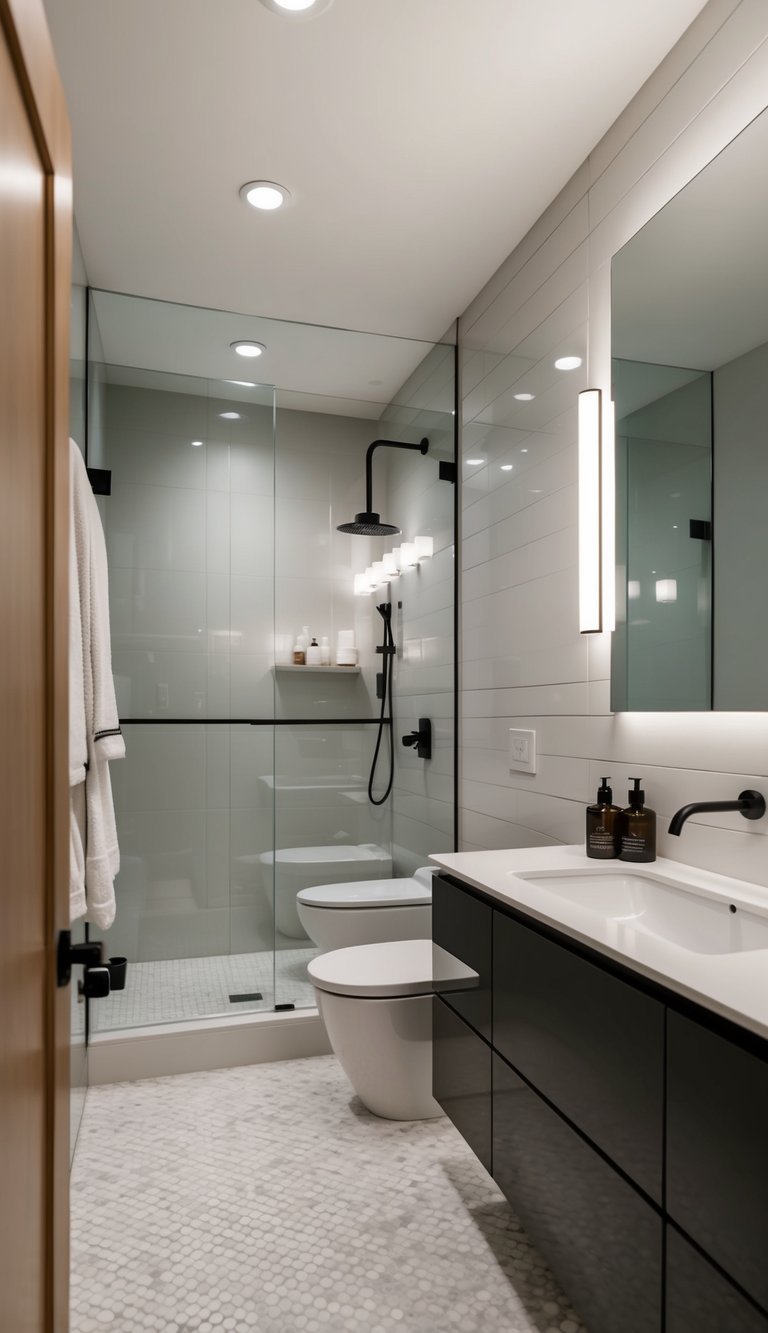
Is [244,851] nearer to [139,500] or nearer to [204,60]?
[139,500]

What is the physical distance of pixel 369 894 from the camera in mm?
2725

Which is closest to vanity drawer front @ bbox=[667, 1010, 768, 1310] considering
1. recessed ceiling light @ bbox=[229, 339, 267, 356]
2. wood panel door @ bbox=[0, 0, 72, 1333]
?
wood panel door @ bbox=[0, 0, 72, 1333]

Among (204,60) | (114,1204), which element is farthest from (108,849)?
(204,60)

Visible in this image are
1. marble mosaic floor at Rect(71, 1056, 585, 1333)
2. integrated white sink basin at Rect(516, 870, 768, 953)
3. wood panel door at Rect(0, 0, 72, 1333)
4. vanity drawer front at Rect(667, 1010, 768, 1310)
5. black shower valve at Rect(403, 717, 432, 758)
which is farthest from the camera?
black shower valve at Rect(403, 717, 432, 758)

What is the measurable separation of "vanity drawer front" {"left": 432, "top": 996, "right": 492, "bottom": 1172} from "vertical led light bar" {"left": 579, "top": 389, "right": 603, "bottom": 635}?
0.94 meters

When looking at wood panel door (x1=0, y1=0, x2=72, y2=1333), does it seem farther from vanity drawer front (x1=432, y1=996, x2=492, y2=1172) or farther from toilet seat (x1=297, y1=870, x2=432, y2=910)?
toilet seat (x1=297, y1=870, x2=432, y2=910)

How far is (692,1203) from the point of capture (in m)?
0.95

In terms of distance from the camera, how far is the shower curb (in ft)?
8.16

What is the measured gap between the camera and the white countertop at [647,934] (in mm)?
914

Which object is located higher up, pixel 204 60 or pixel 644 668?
pixel 204 60

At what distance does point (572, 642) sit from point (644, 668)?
1.09ft

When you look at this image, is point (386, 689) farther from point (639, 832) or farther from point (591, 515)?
point (639, 832)

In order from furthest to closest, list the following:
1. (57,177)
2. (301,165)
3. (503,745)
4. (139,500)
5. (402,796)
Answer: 1. (402,796)
2. (139,500)
3. (503,745)
4. (301,165)
5. (57,177)

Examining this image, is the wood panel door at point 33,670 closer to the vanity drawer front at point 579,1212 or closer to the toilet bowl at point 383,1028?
the vanity drawer front at point 579,1212
